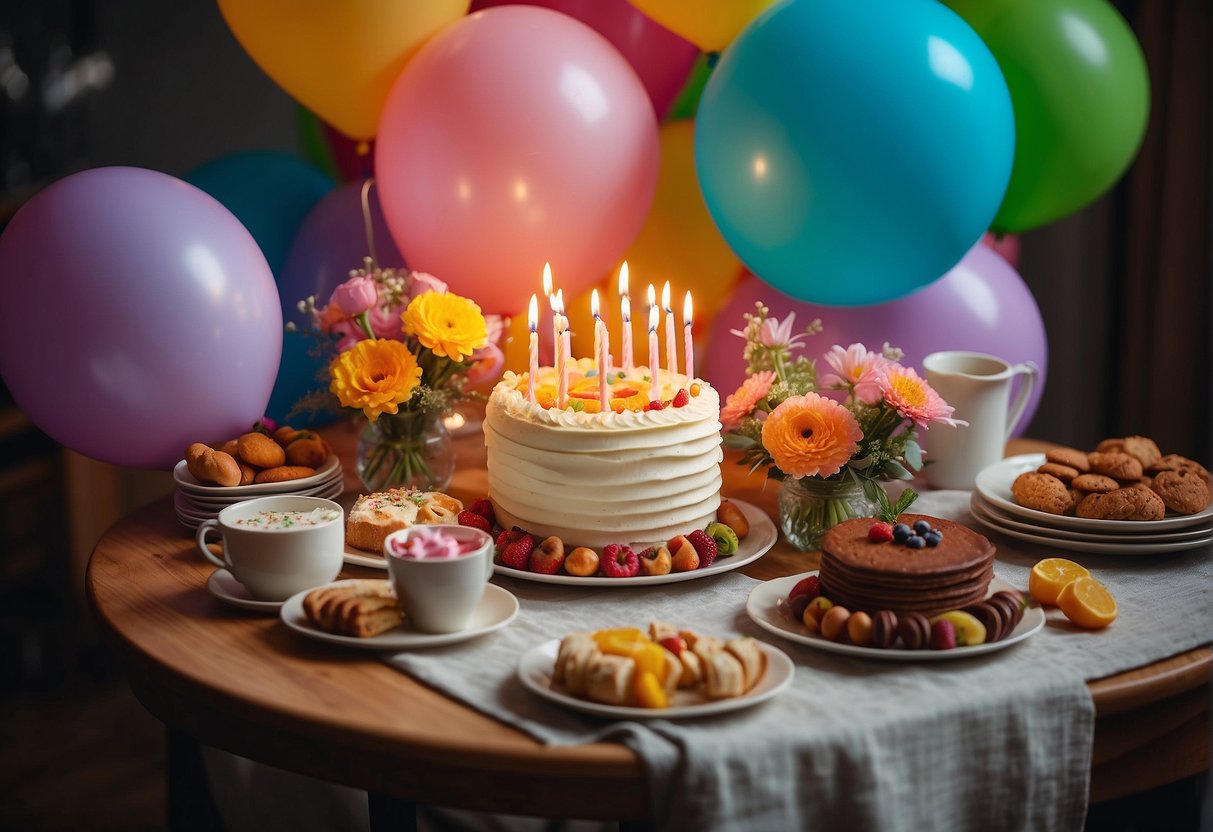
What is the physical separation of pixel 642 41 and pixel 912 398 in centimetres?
111

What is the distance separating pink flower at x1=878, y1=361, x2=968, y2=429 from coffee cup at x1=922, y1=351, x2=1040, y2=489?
27 cm

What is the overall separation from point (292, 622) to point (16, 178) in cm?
282

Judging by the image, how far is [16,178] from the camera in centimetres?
378

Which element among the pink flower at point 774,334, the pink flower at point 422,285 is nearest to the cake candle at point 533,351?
the pink flower at point 422,285

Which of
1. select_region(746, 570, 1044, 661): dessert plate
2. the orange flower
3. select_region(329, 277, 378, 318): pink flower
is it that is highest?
select_region(329, 277, 378, 318): pink flower

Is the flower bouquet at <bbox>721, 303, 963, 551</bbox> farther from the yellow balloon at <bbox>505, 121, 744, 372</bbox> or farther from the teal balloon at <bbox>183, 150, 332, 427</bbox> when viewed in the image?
the teal balloon at <bbox>183, 150, 332, 427</bbox>

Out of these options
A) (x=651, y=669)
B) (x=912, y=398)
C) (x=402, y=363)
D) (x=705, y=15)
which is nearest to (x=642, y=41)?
(x=705, y=15)

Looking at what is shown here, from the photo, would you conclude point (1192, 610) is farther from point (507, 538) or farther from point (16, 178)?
point (16, 178)

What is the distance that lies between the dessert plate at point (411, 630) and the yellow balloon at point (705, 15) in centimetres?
121

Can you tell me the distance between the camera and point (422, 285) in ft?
6.88

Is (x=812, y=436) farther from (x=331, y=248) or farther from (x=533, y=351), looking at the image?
(x=331, y=248)

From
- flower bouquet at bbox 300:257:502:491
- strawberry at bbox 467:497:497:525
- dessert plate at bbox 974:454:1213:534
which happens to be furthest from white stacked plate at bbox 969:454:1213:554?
flower bouquet at bbox 300:257:502:491

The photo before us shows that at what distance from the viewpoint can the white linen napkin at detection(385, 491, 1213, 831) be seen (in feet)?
4.23

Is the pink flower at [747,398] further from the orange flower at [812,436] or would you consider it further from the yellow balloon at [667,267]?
the yellow balloon at [667,267]
